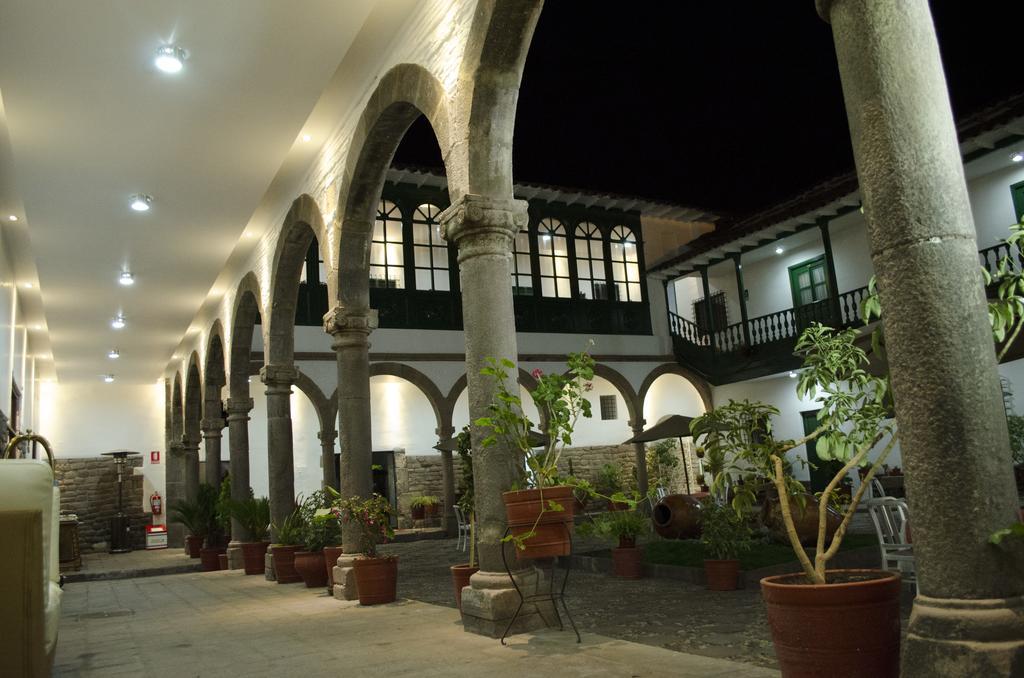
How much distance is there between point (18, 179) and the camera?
26.5 feet

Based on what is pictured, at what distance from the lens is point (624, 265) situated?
64.6 ft

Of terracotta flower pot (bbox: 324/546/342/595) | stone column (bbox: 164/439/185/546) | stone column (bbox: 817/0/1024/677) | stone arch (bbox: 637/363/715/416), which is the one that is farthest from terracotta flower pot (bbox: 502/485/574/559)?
stone column (bbox: 164/439/185/546)

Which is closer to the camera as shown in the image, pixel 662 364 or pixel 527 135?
pixel 527 135

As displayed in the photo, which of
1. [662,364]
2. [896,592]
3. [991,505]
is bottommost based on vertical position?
[896,592]

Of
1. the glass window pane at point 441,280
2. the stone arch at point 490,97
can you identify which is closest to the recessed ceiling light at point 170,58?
the stone arch at point 490,97

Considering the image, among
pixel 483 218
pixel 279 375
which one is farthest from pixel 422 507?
pixel 483 218

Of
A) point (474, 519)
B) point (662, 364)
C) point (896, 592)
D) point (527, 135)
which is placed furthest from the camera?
point (662, 364)

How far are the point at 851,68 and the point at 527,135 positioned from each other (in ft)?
41.6

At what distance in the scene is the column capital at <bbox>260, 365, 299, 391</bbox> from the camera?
32.6ft

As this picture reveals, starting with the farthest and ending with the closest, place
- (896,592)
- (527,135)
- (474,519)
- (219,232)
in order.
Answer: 1. (527,135)
2. (219,232)
3. (474,519)
4. (896,592)

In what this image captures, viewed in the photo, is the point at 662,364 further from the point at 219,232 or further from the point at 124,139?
the point at 124,139

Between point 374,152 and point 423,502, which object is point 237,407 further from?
point 374,152

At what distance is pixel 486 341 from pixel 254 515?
7487 mm

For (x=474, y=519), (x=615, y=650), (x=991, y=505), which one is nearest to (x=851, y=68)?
(x=991, y=505)
